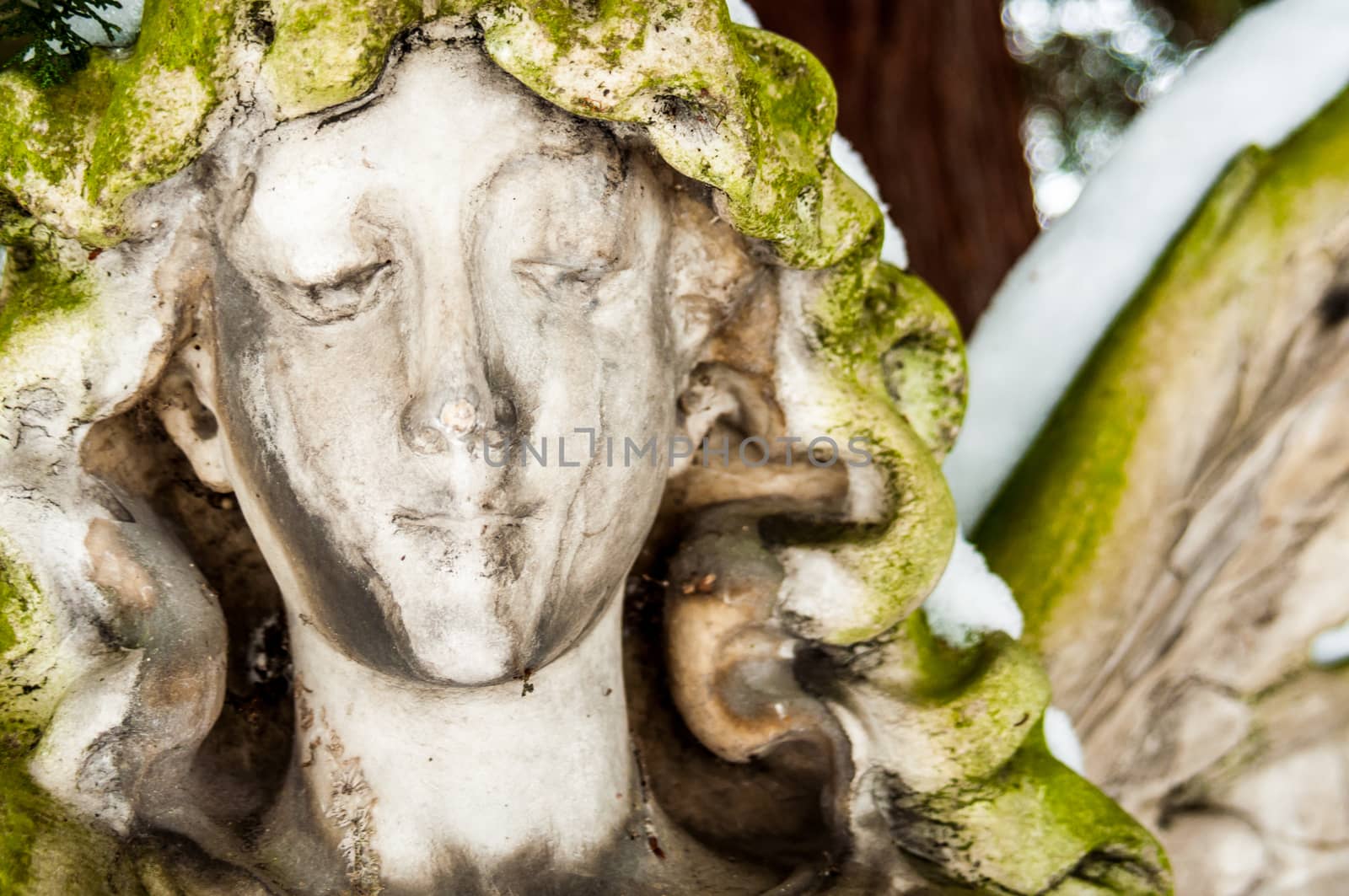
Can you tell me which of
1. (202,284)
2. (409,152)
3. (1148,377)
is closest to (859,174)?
(1148,377)

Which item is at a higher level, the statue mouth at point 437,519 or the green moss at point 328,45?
the green moss at point 328,45

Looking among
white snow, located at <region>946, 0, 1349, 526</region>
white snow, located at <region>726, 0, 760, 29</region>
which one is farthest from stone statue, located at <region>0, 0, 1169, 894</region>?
white snow, located at <region>946, 0, 1349, 526</region>

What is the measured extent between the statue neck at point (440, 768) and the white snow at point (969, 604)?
1.43ft

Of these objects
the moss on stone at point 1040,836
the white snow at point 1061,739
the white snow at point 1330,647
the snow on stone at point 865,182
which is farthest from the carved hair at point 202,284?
the white snow at point 1330,647

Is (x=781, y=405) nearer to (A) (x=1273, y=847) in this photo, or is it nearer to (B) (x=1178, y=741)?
(B) (x=1178, y=741)

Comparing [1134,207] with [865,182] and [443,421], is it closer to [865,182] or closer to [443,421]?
[865,182]

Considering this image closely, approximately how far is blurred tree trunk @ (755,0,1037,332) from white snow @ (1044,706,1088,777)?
1550 mm

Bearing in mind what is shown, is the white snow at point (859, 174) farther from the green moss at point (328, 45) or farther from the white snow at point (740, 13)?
the green moss at point (328, 45)

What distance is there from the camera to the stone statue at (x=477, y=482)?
1.14m

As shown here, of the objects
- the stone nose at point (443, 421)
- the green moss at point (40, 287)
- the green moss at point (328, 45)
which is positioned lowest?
the green moss at point (40, 287)

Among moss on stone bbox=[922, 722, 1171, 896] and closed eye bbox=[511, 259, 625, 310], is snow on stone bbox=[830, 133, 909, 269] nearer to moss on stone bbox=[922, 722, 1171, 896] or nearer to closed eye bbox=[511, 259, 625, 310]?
closed eye bbox=[511, 259, 625, 310]

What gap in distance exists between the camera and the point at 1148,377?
173cm

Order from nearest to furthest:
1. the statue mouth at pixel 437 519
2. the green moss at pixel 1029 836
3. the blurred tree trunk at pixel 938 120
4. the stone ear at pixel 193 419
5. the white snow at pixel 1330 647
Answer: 1. the statue mouth at pixel 437 519
2. the stone ear at pixel 193 419
3. the green moss at pixel 1029 836
4. the white snow at pixel 1330 647
5. the blurred tree trunk at pixel 938 120

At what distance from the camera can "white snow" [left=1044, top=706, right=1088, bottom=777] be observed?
1660 mm
